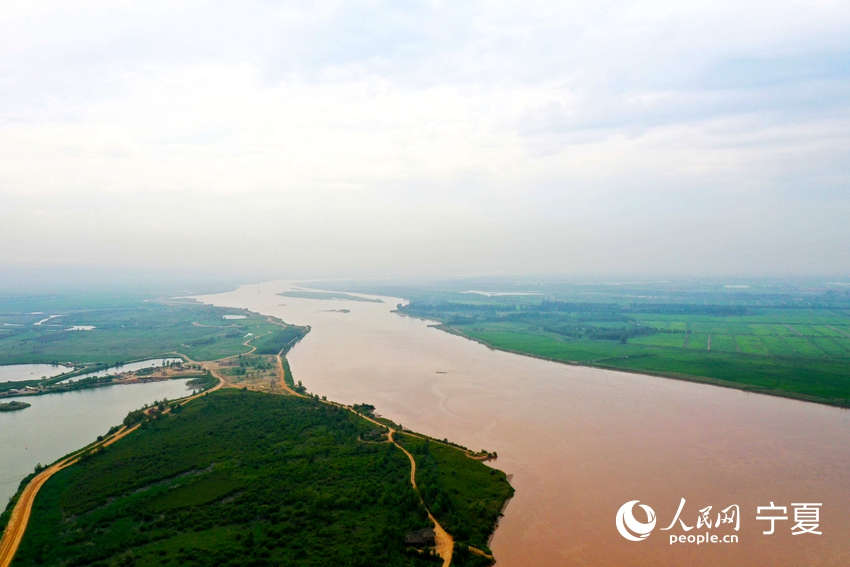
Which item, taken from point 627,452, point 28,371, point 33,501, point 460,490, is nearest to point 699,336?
point 627,452

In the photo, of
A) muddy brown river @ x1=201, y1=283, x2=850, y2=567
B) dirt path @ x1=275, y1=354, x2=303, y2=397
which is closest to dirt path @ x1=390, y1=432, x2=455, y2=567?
muddy brown river @ x1=201, y1=283, x2=850, y2=567

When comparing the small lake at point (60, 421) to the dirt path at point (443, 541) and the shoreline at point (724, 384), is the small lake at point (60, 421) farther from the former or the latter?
the shoreline at point (724, 384)

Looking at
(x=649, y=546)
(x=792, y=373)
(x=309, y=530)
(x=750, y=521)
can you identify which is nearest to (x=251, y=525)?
(x=309, y=530)

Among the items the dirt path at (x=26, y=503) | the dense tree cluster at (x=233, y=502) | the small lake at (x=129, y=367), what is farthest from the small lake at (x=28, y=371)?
the dense tree cluster at (x=233, y=502)

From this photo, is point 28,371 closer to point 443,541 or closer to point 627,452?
point 443,541

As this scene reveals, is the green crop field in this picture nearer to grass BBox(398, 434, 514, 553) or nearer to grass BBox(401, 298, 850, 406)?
grass BBox(401, 298, 850, 406)
